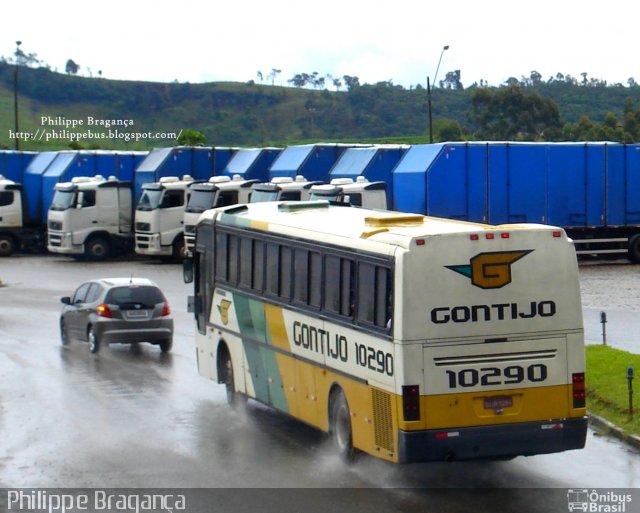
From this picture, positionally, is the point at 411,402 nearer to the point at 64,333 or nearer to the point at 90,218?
the point at 64,333

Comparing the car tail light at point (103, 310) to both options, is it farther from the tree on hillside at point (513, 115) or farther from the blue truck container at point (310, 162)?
the tree on hillside at point (513, 115)

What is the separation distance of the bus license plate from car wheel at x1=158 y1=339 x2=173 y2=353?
12.8 meters

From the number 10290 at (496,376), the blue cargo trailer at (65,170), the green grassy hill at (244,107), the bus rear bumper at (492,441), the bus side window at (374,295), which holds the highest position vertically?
the green grassy hill at (244,107)

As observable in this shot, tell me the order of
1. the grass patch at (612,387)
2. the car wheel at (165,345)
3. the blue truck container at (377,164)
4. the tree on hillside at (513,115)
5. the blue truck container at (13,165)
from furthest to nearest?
the tree on hillside at (513,115), the blue truck container at (13,165), the blue truck container at (377,164), the car wheel at (165,345), the grass patch at (612,387)

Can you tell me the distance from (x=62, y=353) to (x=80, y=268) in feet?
65.4

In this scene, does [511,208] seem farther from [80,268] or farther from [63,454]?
[63,454]

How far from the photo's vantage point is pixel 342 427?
558 inches

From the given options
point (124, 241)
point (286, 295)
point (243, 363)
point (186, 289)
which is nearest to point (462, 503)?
point (286, 295)

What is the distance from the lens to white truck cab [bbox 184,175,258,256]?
142 feet

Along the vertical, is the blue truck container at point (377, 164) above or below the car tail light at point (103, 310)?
above

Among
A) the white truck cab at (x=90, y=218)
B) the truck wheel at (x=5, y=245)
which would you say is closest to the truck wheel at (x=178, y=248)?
the white truck cab at (x=90, y=218)

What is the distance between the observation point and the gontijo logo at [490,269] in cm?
1257

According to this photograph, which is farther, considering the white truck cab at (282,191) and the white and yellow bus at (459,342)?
the white truck cab at (282,191)

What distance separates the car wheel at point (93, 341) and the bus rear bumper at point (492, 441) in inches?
511
